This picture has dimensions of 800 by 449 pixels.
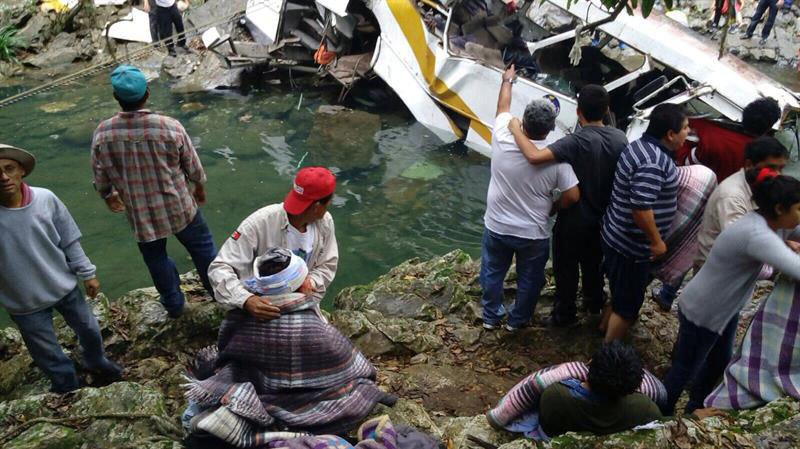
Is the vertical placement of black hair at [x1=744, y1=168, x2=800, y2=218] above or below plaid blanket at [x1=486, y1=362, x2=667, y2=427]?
above

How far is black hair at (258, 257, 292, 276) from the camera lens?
9.52 ft

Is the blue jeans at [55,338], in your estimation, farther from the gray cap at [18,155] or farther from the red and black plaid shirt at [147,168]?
the gray cap at [18,155]

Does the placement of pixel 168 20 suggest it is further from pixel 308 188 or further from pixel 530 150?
pixel 308 188

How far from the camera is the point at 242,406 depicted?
2.70 m

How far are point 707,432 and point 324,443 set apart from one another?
164cm

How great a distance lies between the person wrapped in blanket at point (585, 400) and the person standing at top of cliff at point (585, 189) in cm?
148

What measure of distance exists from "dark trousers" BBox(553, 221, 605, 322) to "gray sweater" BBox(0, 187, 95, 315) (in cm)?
298

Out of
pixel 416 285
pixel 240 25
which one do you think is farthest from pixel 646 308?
pixel 240 25

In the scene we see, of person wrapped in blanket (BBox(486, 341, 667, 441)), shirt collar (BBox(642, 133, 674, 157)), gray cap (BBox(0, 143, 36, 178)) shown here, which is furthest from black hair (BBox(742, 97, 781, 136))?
gray cap (BBox(0, 143, 36, 178))

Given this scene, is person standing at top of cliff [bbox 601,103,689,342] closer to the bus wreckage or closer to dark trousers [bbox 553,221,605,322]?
dark trousers [bbox 553,221,605,322]

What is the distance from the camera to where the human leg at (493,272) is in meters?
4.42

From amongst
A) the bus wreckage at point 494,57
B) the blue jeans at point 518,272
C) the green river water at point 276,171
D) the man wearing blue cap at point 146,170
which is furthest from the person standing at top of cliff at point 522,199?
the green river water at point 276,171

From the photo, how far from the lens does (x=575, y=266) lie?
4.41 meters

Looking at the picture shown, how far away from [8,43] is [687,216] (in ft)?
49.3
